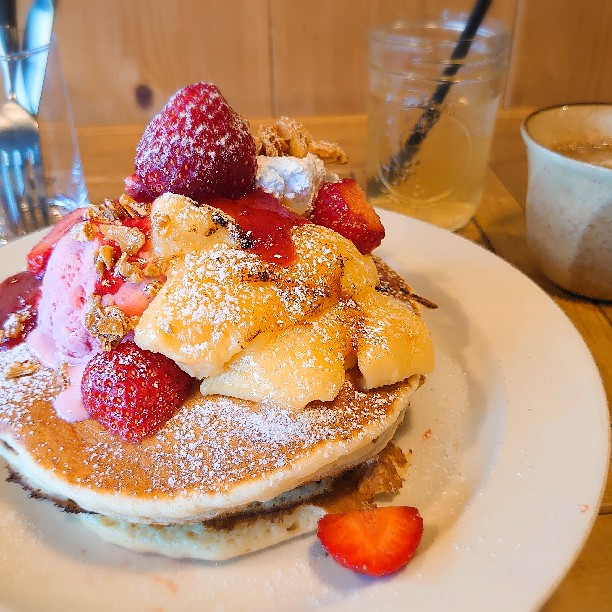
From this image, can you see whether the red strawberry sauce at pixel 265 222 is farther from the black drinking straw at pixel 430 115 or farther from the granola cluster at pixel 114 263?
the black drinking straw at pixel 430 115

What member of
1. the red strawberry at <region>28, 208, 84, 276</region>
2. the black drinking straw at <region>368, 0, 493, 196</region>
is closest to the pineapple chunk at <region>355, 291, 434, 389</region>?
the red strawberry at <region>28, 208, 84, 276</region>

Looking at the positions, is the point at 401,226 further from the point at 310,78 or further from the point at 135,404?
the point at 310,78

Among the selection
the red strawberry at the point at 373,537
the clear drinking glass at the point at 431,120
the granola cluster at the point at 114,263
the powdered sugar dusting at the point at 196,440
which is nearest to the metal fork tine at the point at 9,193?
the granola cluster at the point at 114,263

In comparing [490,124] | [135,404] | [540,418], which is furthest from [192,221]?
[490,124]

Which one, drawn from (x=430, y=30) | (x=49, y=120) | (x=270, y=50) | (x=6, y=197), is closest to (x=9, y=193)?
(x=6, y=197)

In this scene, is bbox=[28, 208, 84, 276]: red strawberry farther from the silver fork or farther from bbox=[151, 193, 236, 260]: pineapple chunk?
the silver fork

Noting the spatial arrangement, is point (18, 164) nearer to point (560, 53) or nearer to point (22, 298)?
point (22, 298)
